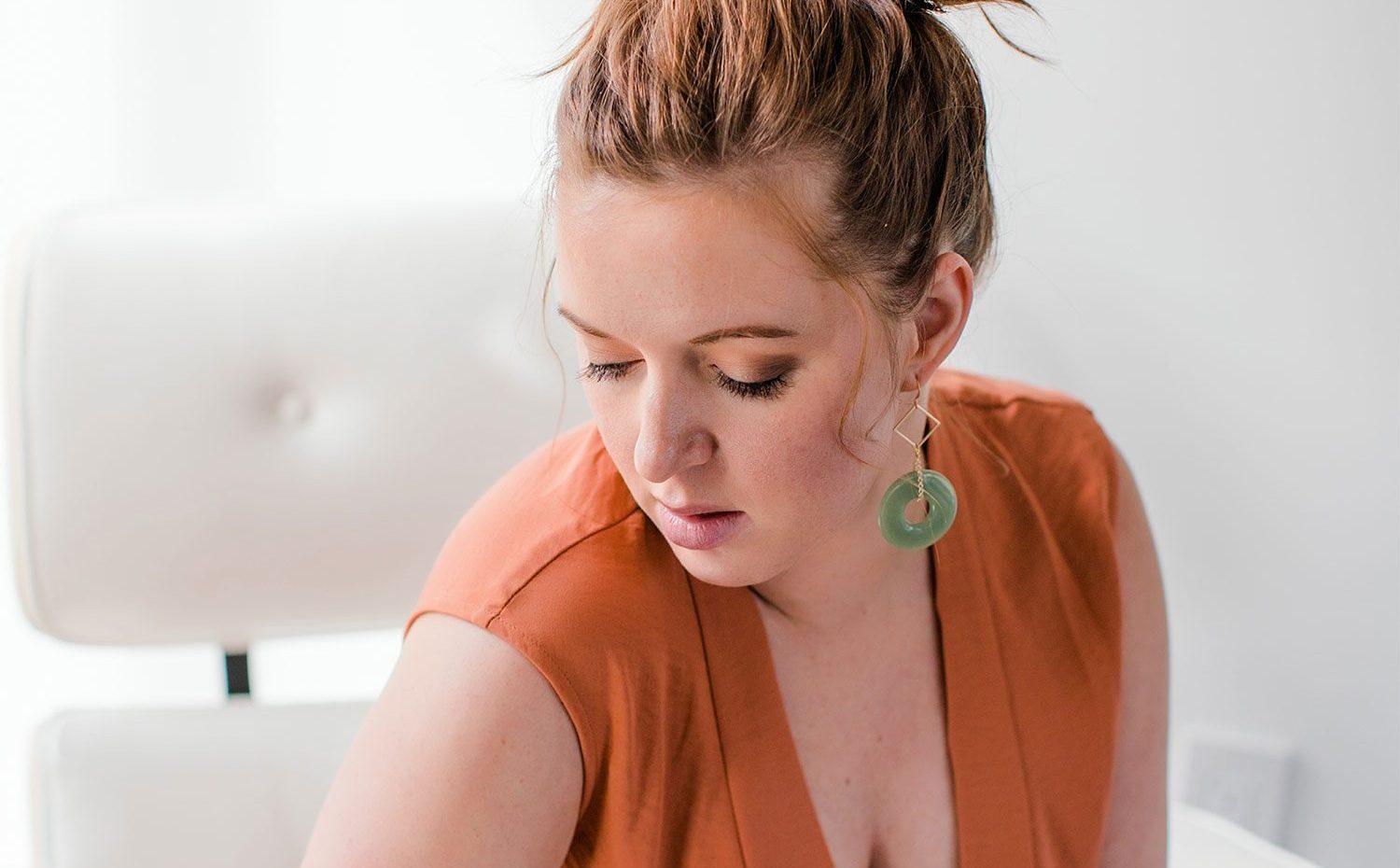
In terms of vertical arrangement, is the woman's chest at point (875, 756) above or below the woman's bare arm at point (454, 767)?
below

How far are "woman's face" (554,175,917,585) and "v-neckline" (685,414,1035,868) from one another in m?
0.10

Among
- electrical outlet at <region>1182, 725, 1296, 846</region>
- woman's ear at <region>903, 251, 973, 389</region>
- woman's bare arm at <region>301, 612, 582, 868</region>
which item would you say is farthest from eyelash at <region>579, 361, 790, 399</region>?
electrical outlet at <region>1182, 725, 1296, 846</region>

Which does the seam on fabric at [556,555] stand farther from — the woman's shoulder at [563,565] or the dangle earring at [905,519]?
the dangle earring at [905,519]

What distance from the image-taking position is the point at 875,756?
40.0 inches

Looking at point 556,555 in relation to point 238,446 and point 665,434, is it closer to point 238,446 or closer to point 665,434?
point 665,434

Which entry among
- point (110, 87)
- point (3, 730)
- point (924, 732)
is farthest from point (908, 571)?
point (3, 730)

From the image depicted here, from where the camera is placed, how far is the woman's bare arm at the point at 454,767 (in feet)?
2.70

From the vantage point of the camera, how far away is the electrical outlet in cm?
157

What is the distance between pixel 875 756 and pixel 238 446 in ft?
1.80

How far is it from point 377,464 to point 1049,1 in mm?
776

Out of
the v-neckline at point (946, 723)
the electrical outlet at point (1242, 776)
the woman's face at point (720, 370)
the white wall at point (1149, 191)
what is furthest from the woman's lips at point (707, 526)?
the electrical outlet at point (1242, 776)

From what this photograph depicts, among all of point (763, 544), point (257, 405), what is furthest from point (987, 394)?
point (257, 405)

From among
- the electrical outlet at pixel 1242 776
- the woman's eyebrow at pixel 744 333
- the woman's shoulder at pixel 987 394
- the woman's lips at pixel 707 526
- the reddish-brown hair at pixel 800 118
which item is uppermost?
the reddish-brown hair at pixel 800 118

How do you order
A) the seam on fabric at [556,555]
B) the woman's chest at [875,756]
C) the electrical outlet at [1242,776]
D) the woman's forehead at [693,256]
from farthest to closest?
the electrical outlet at [1242,776]
the woman's chest at [875,756]
the seam on fabric at [556,555]
the woman's forehead at [693,256]
